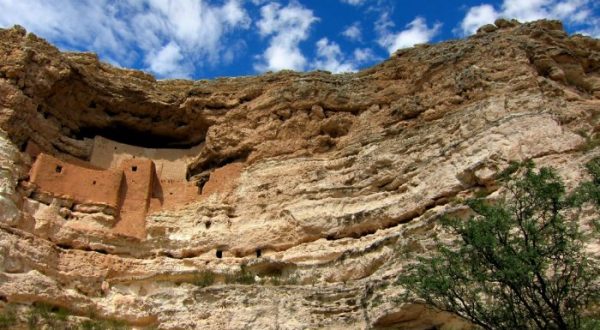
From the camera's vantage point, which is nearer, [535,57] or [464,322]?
[464,322]

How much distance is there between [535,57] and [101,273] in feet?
36.7

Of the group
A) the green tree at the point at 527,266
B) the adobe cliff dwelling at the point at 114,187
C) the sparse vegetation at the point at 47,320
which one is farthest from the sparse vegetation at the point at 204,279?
the green tree at the point at 527,266

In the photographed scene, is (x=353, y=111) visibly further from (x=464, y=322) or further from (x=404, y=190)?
(x=464, y=322)

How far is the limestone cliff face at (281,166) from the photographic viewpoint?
12.6 m

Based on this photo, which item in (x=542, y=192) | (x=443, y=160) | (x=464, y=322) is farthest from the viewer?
(x=443, y=160)

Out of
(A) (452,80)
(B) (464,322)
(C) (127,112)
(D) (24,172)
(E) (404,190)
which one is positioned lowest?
(B) (464,322)

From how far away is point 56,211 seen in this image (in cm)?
1491

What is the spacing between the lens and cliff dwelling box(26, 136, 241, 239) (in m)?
15.3

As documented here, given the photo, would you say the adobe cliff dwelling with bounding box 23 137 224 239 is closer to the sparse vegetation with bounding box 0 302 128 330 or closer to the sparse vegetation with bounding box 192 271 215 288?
the sparse vegetation with bounding box 192 271 215 288

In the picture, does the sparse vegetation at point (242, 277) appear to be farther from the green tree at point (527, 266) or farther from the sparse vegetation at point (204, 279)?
the green tree at point (527, 266)

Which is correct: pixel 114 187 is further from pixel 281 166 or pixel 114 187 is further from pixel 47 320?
pixel 47 320

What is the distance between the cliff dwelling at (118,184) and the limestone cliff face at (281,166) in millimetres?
103

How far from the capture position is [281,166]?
640 inches

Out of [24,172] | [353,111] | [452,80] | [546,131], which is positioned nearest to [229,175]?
[353,111]
